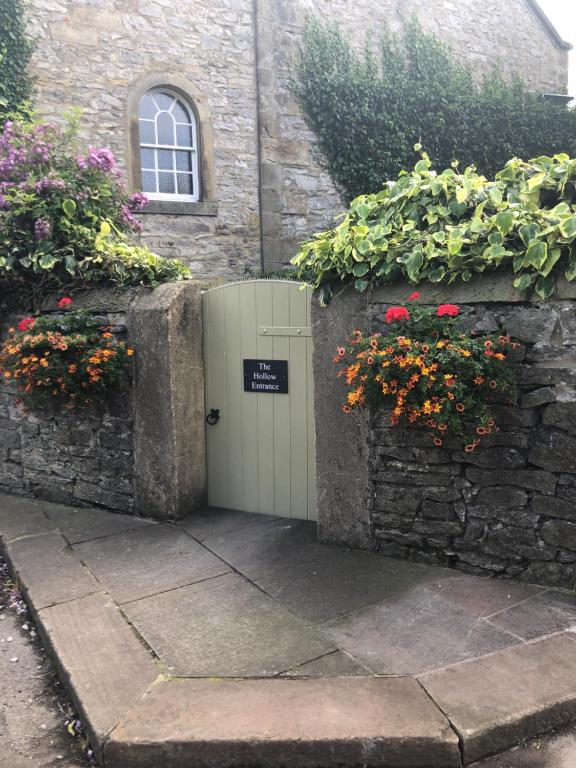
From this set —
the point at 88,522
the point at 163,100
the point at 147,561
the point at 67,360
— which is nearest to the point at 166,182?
the point at 163,100

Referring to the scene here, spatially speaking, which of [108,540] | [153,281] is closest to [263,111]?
[153,281]

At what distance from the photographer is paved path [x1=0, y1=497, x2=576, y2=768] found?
2545 millimetres

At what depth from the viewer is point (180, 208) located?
10.3m

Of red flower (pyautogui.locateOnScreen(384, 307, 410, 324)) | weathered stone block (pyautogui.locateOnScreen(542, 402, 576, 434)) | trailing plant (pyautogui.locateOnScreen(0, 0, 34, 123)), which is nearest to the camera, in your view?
weathered stone block (pyautogui.locateOnScreen(542, 402, 576, 434))

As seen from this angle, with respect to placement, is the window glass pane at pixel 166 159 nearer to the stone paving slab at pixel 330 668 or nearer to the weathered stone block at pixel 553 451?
the weathered stone block at pixel 553 451

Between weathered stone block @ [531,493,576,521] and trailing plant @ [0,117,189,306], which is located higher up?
trailing plant @ [0,117,189,306]

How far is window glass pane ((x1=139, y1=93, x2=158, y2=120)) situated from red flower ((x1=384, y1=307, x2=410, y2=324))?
797cm

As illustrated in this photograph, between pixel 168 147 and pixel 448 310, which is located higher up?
pixel 168 147

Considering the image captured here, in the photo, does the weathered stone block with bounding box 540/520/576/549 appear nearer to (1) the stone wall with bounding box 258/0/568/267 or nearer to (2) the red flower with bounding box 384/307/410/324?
(2) the red flower with bounding box 384/307/410/324

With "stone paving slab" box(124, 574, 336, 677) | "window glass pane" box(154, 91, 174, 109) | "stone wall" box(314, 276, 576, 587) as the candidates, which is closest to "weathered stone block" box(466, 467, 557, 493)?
"stone wall" box(314, 276, 576, 587)

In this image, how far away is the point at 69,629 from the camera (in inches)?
136

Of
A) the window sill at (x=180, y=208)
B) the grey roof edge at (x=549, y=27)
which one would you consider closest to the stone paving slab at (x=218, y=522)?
the window sill at (x=180, y=208)

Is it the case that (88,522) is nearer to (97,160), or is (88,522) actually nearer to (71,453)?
(71,453)

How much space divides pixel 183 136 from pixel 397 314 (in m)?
8.02
